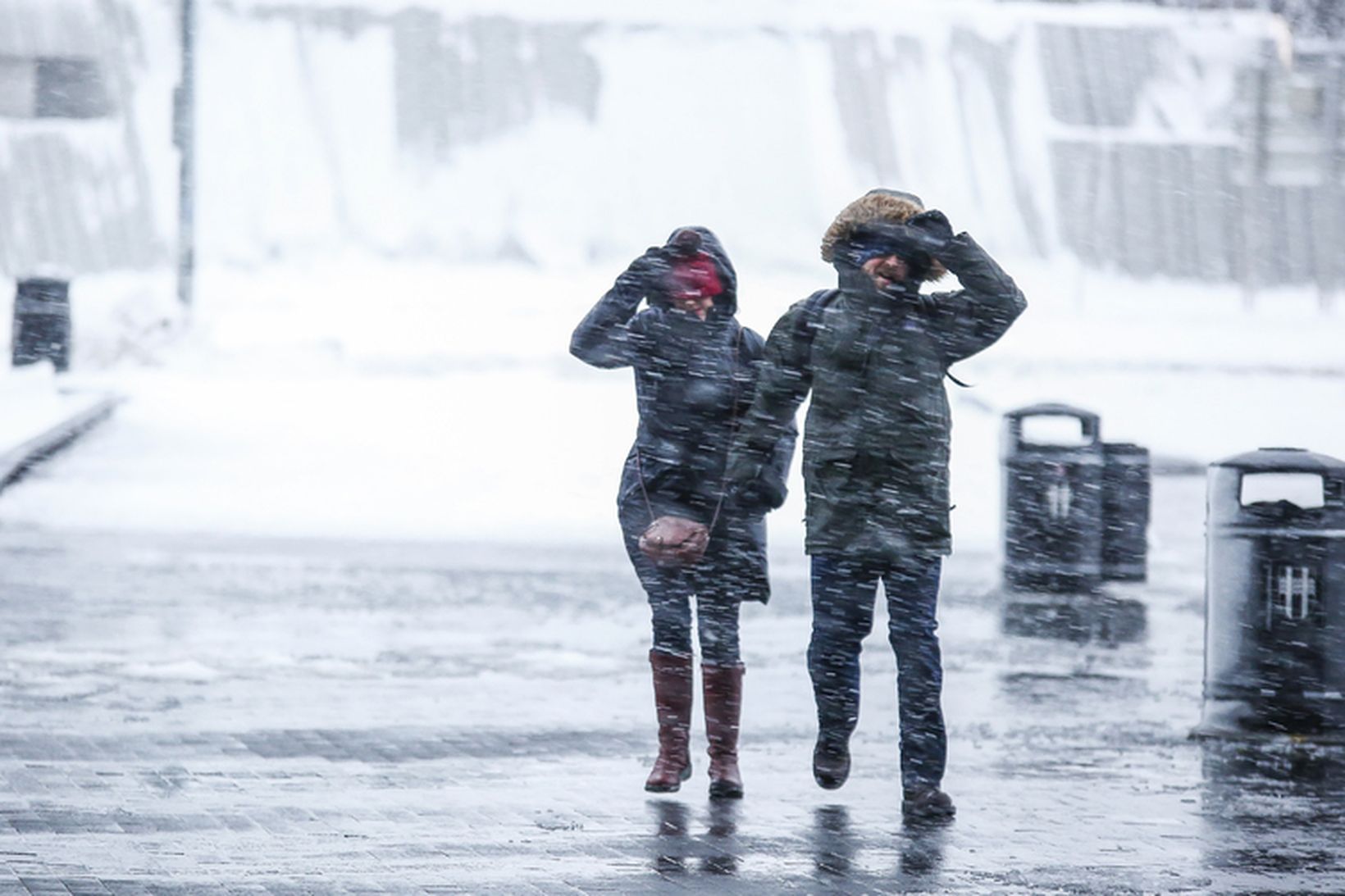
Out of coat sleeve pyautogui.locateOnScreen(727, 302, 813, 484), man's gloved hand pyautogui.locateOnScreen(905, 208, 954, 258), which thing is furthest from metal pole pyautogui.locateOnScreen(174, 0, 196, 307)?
man's gloved hand pyautogui.locateOnScreen(905, 208, 954, 258)

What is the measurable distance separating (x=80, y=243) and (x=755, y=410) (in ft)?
112

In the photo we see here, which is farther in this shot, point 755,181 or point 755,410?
point 755,181

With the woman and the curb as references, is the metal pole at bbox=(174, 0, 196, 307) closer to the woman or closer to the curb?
the curb

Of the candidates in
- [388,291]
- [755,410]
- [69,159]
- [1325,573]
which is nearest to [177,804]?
[755,410]

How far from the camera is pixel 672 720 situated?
7707 mm

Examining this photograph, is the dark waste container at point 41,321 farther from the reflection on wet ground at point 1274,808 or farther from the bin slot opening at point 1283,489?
the reflection on wet ground at point 1274,808

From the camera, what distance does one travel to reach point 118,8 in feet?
135

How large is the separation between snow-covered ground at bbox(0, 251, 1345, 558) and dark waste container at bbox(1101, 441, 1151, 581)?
9.80ft

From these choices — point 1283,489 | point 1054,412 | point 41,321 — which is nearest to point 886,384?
point 1054,412

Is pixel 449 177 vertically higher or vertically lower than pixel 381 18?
lower

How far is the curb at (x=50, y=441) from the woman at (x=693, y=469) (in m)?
11.6

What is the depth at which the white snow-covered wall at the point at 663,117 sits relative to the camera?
4103 centimetres

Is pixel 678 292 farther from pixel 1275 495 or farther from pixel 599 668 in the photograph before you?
pixel 1275 495

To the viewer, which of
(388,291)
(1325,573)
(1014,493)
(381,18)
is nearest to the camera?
(1325,573)
